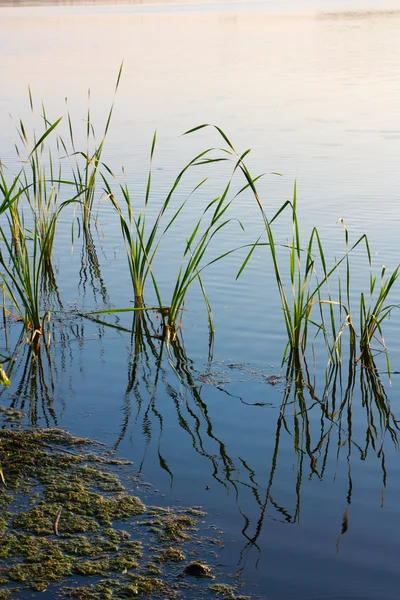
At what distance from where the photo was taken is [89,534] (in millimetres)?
2779

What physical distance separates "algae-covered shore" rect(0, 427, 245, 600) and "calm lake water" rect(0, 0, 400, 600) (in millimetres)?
123

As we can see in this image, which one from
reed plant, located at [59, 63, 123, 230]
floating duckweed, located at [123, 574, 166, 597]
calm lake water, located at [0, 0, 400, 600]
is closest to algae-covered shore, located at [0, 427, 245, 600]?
floating duckweed, located at [123, 574, 166, 597]

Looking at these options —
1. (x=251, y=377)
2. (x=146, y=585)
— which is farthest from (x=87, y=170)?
(x=146, y=585)

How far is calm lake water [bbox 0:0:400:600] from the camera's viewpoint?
2877 millimetres

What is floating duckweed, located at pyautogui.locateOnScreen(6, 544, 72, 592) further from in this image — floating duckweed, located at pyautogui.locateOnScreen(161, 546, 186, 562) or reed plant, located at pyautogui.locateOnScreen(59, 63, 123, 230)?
reed plant, located at pyautogui.locateOnScreen(59, 63, 123, 230)

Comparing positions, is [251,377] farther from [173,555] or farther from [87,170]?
[87,170]

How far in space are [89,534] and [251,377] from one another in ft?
5.22

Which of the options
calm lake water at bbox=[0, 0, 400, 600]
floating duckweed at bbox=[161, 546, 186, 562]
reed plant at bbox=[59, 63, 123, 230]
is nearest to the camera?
floating duckweed at bbox=[161, 546, 186, 562]

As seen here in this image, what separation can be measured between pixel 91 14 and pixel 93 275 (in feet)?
127

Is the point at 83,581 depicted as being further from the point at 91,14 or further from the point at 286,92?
the point at 91,14

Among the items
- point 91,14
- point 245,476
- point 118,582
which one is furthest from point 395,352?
point 91,14

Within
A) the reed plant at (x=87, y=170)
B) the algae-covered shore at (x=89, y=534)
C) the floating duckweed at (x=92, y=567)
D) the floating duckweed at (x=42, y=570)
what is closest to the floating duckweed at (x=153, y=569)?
the algae-covered shore at (x=89, y=534)

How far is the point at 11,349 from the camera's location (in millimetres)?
4543

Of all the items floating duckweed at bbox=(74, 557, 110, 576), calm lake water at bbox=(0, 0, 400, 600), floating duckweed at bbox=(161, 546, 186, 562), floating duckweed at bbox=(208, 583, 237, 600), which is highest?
calm lake water at bbox=(0, 0, 400, 600)
